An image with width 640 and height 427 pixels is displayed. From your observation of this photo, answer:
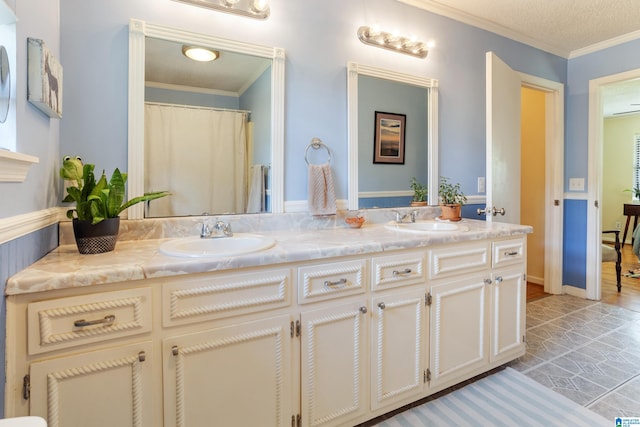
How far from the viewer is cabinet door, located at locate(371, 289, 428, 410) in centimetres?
147

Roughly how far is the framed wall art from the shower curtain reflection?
41cm

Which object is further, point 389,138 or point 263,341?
point 389,138

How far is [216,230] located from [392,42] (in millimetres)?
1657

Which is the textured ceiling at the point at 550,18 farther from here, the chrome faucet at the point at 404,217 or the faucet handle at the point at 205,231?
the faucet handle at the point at 205,231

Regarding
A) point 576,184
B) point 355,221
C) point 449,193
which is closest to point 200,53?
point 355,221

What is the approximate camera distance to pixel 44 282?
35.4 inches

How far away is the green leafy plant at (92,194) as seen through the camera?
1224 mm

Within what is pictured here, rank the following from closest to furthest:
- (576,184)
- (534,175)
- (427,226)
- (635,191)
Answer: (427,226) < (576,184) < (534,175) < (635,191)

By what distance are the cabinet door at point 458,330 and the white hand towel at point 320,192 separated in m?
0.71

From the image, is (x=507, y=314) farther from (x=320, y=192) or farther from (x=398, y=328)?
(x=320, y=192)

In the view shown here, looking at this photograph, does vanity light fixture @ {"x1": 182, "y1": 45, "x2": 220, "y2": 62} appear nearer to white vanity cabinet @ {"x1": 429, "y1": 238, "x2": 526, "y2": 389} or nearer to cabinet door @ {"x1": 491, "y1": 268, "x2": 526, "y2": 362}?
white vanity cabinet @ {"x1": 429, "y1": 238, "x2": 526, "y2": 389}

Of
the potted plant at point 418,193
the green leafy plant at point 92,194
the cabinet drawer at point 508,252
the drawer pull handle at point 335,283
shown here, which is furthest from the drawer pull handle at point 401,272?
the green leafy plant at point 92,194

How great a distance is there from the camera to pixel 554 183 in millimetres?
3307

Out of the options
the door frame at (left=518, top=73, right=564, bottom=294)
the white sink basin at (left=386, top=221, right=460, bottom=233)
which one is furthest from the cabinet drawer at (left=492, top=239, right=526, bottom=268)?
the door frame at (left=518, top=73, right=564, bottom=294)
